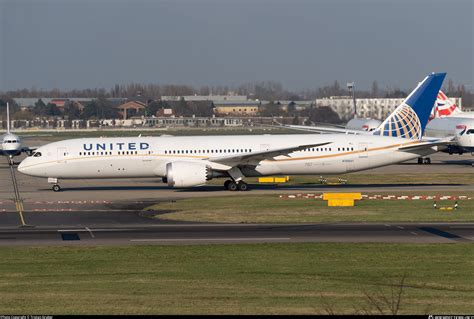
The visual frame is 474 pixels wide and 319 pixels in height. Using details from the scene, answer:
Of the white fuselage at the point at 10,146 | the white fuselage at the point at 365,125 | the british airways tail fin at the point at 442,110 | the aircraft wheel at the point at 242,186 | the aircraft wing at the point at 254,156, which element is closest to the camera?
the aircraft wing at the point at 254,156

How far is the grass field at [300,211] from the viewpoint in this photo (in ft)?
129

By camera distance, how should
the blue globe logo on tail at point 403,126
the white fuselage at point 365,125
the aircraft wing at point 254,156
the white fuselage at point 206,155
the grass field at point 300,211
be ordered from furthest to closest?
the white fuselage at point 365,125 < the blue globe logo on tail at point 403,126 < the white fuselage at point 206,155 < the aircraft wing at point 254,156 < the grass field at point 300,211

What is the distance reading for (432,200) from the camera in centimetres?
4622

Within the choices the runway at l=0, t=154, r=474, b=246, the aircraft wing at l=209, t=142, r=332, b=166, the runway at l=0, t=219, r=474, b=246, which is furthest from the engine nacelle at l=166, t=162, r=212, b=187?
the runway at l=0, t=219, r=474, b=246

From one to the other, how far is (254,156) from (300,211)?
1162 cm

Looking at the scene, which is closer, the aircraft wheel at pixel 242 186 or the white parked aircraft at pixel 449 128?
the aircraft wheel at pixel 242 186

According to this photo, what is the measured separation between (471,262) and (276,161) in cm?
2744

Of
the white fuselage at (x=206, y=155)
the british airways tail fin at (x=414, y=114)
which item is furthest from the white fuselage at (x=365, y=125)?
the white fuselage at (x=206, y=155)

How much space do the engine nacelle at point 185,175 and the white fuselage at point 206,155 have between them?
1.56 metres

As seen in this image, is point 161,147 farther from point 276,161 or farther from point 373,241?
point 373,241

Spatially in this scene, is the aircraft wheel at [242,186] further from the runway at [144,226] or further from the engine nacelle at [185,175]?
the engine nacelle at [185,175]

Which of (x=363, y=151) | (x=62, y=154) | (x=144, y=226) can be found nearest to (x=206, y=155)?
(x=62, y=154)

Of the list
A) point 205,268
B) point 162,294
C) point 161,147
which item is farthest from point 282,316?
point 161,147

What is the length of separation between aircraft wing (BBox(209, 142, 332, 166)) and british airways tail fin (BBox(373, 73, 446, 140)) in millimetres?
6336
